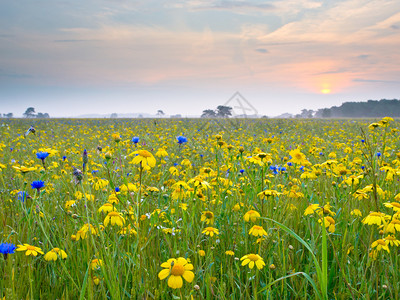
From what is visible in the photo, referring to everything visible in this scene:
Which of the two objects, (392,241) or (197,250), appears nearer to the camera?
(392,241)

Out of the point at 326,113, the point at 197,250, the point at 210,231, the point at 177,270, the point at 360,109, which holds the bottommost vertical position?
the point at 197,250

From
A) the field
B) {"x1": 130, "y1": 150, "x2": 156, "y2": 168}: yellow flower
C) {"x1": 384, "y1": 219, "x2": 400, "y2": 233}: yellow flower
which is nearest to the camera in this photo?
the field

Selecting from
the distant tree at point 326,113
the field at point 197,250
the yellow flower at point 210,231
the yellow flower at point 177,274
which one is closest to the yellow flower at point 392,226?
the field at point 197,250

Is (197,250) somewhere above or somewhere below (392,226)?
below

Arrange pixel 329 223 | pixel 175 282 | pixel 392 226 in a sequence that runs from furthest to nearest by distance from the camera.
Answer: pixel 329 223, pixel 392 226, pixel 175 282

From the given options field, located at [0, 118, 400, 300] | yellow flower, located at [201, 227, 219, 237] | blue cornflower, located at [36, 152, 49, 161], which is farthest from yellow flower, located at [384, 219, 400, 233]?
blue cornflower, located at [36, 152, 49, 161]

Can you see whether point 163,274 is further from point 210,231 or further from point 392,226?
point 392,226

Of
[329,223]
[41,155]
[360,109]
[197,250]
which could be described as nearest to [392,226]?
[329,223]

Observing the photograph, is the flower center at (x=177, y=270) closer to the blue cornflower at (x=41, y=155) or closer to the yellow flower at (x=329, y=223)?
the yellow flower at (x=329, y=223)

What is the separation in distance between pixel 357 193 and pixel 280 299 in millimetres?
1082

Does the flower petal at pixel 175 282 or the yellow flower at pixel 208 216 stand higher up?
the flower petal at pixel 175 282

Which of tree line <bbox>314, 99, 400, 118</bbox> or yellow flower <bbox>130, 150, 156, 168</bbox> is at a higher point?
tree line <bbox>314, 99, 400, 118</bbox>

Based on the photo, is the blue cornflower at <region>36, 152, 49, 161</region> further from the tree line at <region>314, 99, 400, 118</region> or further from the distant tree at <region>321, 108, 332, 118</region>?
the distant tree at <region>321, 108, 332, 118</region>

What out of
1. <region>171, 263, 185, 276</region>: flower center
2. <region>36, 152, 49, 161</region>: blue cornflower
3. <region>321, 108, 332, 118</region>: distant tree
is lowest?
<region>171, 263, 185, 276</region>: flower center
